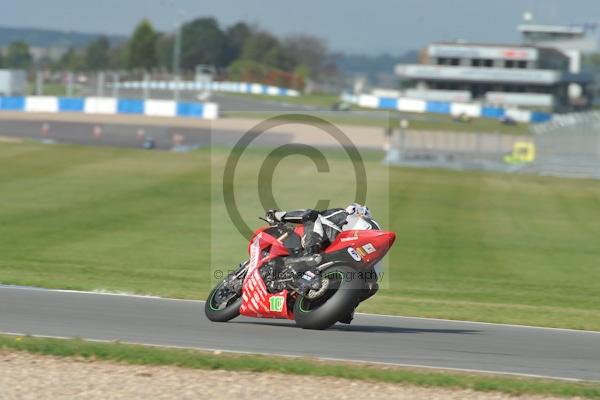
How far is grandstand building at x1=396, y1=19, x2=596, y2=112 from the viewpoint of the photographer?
133 m

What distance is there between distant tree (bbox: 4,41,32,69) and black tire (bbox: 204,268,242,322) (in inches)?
4916

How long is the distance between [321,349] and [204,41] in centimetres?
16824

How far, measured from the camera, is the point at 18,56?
150 meters

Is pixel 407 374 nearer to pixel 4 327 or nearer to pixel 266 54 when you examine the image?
pixel 4 327

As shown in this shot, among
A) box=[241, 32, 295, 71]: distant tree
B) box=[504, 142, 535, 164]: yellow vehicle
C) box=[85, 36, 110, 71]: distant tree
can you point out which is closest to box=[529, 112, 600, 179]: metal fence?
box=[504, 142, 535, 164]: yellow vehicle

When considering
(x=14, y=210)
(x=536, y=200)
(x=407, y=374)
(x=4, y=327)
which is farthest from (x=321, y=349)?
(x=536, y=200)

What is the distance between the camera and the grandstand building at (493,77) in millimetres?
132625

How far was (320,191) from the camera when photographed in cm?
3369

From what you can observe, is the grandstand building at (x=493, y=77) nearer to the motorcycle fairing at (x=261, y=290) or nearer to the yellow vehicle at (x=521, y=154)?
the yellow vehicle at (x=521, y=154)

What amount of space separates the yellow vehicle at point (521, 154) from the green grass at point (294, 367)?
43208 mm

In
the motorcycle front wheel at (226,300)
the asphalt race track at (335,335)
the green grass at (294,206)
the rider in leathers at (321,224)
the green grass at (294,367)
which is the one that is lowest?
the green grass at (294,206)

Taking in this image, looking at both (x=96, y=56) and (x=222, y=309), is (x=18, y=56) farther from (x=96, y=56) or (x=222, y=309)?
(x=222, y=309)

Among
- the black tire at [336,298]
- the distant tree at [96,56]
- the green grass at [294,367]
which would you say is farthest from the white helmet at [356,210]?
the distant tree at [96,56]

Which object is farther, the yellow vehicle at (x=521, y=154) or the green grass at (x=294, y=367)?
the yellow vehicle at (x=521, y=154)
